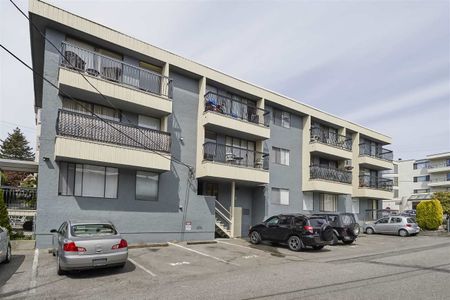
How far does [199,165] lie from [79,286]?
11.1 metres

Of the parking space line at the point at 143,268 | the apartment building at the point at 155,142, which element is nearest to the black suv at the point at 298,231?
the apartment building at the point at 155,142

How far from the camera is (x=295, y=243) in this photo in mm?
16359

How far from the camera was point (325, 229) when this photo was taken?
16359mm

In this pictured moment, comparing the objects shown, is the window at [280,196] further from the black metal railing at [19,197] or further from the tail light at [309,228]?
the black metal railing at [19,197]

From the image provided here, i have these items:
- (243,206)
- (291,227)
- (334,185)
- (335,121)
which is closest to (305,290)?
(291,227)

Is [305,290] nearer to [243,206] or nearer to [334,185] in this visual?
[243,206]

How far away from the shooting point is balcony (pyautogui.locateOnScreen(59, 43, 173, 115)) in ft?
49.6

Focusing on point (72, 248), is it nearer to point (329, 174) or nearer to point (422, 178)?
point (329, 174)

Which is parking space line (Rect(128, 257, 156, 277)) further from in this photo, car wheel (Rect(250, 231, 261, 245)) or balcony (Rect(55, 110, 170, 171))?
car wheel (Rect(250, 231, 261, 245))

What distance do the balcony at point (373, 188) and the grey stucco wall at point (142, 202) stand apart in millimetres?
16995

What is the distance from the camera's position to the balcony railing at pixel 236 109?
2019 cm

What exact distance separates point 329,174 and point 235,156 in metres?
9.78

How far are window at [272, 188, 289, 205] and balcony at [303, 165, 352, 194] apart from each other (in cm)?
198

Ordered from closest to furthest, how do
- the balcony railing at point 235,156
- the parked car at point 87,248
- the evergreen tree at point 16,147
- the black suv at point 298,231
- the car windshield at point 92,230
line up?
the parked car at point 87,248 < the car windshield at point 92,230 < the black suv at point 298,231 < the balcony railing at point 235,156 < the evergreen tree at point 16,147
